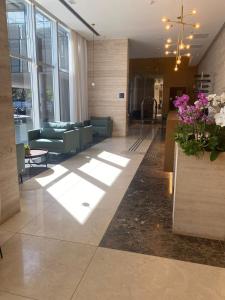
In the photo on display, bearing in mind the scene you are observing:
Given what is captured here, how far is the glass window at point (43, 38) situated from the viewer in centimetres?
724

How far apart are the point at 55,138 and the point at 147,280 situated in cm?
524

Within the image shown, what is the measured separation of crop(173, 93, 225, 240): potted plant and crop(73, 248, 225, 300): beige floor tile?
1.76 feet

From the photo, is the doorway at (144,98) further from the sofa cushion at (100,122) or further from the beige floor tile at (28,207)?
the beige floor tile at (28,207)

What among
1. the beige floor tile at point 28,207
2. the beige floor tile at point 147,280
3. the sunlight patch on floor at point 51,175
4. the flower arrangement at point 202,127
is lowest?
the beige floor tile at point 147,280

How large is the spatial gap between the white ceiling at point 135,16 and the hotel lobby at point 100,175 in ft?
0.12

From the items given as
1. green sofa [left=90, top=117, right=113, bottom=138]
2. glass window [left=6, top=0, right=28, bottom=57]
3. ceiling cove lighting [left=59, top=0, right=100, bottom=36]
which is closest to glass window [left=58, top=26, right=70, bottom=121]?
ceiling cove lighting [left=59, top=0, right=100, bottom=36]

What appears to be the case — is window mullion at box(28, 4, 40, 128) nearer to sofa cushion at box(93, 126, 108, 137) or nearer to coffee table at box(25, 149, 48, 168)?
coffee table at box(25, 149, 48, 168)

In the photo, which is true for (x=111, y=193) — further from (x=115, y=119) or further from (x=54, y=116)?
(x=115, y=119)

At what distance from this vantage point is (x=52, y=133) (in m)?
6.72

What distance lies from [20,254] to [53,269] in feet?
1.40

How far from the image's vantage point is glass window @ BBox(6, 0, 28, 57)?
6143mm

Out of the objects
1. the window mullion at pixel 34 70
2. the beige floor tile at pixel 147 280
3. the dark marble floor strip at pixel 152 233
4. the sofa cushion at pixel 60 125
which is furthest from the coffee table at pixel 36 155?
the beige floor tile at pixel 147 280

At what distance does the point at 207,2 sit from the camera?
6156 mm

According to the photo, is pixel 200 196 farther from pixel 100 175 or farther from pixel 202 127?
pixel 100 175
